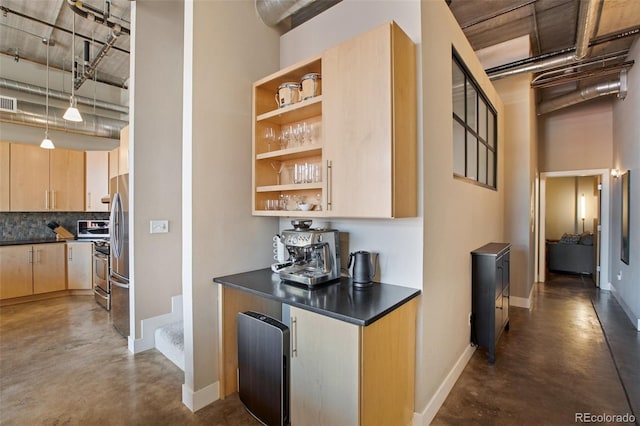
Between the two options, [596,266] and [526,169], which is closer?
[526,169]

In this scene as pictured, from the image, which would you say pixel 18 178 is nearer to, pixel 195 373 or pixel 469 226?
pixel 195 373

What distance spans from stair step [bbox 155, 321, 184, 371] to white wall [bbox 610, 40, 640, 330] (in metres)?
5.01

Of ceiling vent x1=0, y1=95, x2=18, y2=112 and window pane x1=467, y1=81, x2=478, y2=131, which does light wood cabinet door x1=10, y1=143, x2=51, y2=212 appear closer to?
ceiling vent x1=0, y1=95, x2=18, y2=112

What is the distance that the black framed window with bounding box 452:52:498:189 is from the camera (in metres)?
2.65

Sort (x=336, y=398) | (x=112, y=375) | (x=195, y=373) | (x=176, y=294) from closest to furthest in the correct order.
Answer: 1. (x=336, y=398)
2. (x=195, y=373)
3. (x=112, y=375)
4. (x=176, y=294)

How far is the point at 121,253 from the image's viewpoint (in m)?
3.20

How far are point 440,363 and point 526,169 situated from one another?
3417mm

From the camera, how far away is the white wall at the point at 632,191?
12.0ft

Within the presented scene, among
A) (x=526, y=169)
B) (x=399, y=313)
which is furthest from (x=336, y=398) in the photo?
(x=526, y=169)

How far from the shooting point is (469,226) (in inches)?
110

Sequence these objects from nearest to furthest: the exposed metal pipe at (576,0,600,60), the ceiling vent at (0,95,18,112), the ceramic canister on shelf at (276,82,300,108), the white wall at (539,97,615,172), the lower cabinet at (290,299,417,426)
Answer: the lower cabinet at (290,299,417,426), the ceramic canister on shelf at (276,82,300,108), the exposed metal pipe at (576,0,600,60), the ceiling vent at (0,95,18,112), the white wall at (539,97,615,172)

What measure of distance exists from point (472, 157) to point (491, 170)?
3.26 ft

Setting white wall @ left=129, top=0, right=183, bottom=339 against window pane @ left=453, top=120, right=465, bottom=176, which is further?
white wall @ left=129, top=0, right=183, bottom=339

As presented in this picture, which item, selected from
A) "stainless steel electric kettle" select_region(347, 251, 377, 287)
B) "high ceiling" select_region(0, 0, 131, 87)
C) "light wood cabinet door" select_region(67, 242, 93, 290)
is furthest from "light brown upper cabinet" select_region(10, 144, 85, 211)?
"stainless steel electric kettle" select_region(347, 251, 377, 287)
